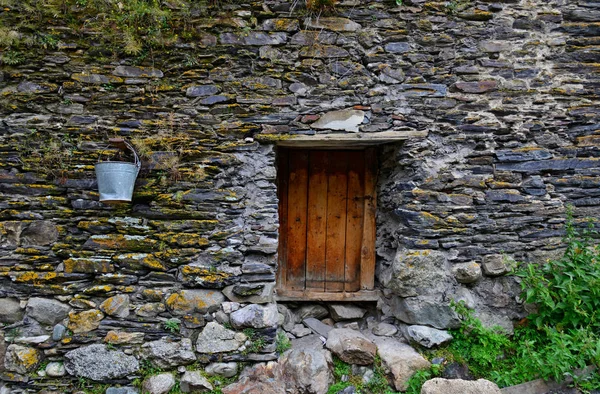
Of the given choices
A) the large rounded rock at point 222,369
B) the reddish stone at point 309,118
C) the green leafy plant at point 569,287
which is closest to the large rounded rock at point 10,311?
the large rounded rock at point 222,369

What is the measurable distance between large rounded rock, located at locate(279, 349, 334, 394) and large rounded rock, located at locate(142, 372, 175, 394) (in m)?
0.81

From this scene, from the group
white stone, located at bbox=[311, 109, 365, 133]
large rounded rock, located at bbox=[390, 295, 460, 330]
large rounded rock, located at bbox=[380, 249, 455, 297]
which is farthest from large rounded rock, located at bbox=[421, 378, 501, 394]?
white stone, located at bbox=[311, 109, 365, 133]

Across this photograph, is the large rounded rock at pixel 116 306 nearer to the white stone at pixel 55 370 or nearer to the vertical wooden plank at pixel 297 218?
the white stone at pixel 55 370

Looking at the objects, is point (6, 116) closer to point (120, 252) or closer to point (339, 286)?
point (120, 252)

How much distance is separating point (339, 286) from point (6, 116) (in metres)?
3.06

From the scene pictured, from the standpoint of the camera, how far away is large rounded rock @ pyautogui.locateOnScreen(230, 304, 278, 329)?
8.55 ft

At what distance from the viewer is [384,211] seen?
10.4ft

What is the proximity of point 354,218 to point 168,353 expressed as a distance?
189cm

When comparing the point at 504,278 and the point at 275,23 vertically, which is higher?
the point at 275,23

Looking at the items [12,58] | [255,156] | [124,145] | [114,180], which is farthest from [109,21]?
[255,156]

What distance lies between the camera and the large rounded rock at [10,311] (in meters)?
2.58

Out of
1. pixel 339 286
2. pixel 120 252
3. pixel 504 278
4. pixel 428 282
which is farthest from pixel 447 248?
pixel 120 252

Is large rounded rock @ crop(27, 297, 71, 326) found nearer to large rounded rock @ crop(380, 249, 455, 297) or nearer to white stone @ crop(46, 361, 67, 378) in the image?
white stone @ crop(46, 361, 67, 378)

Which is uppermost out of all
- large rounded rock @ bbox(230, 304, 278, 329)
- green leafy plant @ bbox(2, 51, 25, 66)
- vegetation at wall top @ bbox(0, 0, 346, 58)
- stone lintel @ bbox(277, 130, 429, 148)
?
vegetation at wall top @ bbox(0, 0, 346, 58)
